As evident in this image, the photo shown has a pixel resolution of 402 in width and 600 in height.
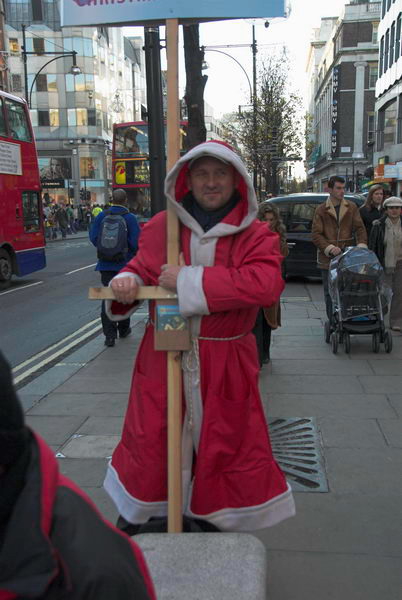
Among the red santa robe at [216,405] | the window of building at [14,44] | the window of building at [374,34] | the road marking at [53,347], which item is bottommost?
the road marking at [53,347]

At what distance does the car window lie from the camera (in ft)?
40.8

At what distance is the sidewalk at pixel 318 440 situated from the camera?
270cm

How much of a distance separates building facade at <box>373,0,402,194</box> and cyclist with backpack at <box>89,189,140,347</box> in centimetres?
2995

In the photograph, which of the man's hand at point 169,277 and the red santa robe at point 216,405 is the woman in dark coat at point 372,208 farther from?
the man's hand at point 169,277

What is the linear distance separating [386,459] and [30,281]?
12.5 meters

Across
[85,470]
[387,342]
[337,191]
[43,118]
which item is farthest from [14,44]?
[85,470]

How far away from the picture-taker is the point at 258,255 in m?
2.29

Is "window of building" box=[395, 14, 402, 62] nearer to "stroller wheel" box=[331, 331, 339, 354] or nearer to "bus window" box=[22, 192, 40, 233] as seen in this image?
"bus window" box=[22, 192, 40, 233]

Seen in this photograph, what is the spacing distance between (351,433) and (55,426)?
2.19 meters

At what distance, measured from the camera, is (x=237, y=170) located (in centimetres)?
237

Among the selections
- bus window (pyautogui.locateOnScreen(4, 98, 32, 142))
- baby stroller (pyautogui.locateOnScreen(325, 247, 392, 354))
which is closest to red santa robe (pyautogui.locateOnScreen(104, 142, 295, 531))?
baby stroller (pyautogui.locateOnScreen(325, 247, 392, 354))

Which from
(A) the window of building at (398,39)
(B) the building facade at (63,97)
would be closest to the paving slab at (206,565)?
(A) the window of building at (398,39)

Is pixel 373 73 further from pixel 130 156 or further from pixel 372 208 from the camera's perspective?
pixel 372 208

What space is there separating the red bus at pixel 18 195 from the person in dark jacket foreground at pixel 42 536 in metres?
13.1
